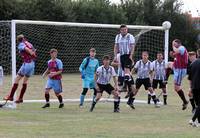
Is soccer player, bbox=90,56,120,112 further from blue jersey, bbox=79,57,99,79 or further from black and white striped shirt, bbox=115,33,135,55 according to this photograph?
blue jersey, bbox=79,57,99,79

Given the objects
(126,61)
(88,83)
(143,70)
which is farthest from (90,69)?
(143,70)

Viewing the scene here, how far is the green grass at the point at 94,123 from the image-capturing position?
13125 mm

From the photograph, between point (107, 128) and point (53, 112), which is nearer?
point (107, 128)

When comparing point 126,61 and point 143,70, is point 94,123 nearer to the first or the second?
point 126,61

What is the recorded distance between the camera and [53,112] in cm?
1862

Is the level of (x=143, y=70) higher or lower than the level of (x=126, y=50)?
lower

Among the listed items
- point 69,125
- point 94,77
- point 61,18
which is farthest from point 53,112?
point 61,18

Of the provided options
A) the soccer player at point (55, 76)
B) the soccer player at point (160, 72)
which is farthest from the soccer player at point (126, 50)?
the soccer player at point (160, 72)

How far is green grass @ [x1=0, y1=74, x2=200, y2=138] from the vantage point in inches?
517

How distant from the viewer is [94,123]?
602 inches

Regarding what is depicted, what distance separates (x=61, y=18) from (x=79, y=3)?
477 cm

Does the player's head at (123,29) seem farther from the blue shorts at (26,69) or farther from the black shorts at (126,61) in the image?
the blue shorts at (26,69)

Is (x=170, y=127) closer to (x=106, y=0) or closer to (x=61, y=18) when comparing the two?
(x=61, y=18)

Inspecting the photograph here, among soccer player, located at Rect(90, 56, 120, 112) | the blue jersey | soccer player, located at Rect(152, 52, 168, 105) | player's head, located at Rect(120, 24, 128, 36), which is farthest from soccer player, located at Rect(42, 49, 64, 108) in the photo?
soccer player, located at Rect(152, 52, 168, 105)
